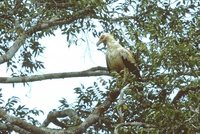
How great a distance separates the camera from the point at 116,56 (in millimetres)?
8734

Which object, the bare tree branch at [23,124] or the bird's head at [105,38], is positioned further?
the bird's head at [105,38]

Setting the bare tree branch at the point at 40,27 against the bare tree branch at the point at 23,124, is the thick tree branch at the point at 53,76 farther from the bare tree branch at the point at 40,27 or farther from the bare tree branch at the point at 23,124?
the bare tree branch at the point at 23,124

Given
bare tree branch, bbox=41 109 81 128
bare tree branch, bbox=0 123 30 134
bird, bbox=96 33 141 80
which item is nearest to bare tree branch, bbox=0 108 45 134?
bare tree branch, bbox=0 123 30 134

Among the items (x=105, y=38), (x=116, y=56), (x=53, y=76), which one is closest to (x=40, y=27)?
(x=53, y=76)

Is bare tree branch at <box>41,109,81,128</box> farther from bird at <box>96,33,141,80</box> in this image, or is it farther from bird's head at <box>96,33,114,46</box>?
bird's head at <box>96,33,114,46</box>

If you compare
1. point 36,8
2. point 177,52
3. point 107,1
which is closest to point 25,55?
point 36,8

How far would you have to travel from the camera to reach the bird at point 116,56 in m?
8.39

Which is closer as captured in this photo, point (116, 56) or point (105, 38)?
point (116, 56)

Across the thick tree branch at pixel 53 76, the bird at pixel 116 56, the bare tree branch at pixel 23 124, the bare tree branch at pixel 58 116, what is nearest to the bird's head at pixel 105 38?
the bird at pixel 116 56

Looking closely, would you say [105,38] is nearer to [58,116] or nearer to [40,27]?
[40,27]

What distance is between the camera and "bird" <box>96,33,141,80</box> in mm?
8391

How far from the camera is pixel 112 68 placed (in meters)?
8.74

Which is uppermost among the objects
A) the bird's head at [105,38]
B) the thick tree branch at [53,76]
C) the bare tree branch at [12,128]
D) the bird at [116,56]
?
the bird's head at [105,38]

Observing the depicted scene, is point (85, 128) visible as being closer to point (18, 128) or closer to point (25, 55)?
point (18, 128)
